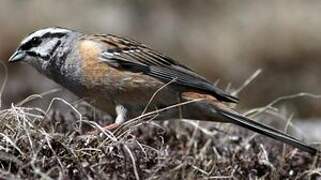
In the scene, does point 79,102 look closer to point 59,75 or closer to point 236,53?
point 59,75

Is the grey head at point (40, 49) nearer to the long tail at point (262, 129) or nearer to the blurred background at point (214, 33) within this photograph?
the long tail at point (262, 129)

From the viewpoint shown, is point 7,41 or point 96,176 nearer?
point 96,176

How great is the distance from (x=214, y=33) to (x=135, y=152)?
9.69 metres

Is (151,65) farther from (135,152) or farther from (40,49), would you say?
(135,152)

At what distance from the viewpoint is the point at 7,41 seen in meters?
14.2

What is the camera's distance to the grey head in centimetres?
718

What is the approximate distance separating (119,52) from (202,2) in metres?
9.57

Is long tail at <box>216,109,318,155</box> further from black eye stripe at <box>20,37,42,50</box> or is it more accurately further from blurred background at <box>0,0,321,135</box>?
blurred background at <box>0,0,321,135</box>

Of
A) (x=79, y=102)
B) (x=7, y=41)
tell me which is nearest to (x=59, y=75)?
(x=79, y=102)

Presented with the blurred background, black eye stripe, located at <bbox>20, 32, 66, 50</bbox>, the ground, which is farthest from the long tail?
the blurred background

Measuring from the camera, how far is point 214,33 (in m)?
15.2

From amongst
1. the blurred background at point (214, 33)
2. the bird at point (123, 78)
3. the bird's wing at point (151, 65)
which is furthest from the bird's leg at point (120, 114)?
the blurred background at point (214, 33)

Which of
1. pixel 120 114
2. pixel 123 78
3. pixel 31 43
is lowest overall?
pixel 120 114

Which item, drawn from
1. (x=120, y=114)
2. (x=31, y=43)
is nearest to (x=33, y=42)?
(x=31, y=43)
